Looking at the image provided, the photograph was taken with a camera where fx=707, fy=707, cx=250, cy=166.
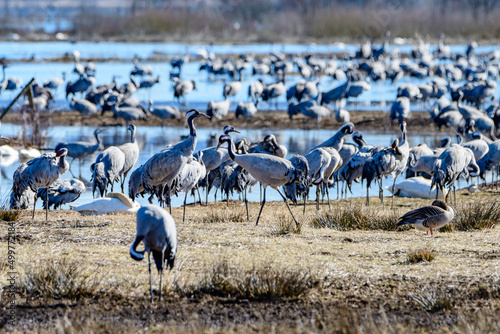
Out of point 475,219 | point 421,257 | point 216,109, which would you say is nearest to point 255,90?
point 216,109

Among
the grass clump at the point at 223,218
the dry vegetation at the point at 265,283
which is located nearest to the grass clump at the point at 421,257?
the dry vegetation at the point at 265,283

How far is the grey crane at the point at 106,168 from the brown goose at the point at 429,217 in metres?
5.08

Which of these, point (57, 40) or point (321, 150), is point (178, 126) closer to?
point (321, 150)

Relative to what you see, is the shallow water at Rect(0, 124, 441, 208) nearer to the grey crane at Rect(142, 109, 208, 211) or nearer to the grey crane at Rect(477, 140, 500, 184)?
the grey crane at Rect(477, 140, 500, 184)

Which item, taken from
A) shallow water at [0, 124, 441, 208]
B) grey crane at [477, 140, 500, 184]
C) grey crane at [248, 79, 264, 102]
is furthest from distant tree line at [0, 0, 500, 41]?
grey crane at [477, 140, 500, 184]

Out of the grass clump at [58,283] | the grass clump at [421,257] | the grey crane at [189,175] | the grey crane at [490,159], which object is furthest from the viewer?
the grey crane at [490,159]

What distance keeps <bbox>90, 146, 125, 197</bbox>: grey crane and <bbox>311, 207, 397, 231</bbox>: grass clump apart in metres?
3.71

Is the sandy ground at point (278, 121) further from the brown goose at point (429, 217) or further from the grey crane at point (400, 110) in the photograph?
the brown goose at point (429, 217)

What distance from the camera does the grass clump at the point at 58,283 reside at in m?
6.00

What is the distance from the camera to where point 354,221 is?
9320mm

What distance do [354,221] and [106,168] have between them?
4355 millimetres

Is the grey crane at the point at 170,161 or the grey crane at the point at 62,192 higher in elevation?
the grey crane at the point at 170,161

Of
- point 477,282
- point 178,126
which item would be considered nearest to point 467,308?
point 477,282

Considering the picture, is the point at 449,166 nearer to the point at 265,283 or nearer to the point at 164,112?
the point at 265,283
